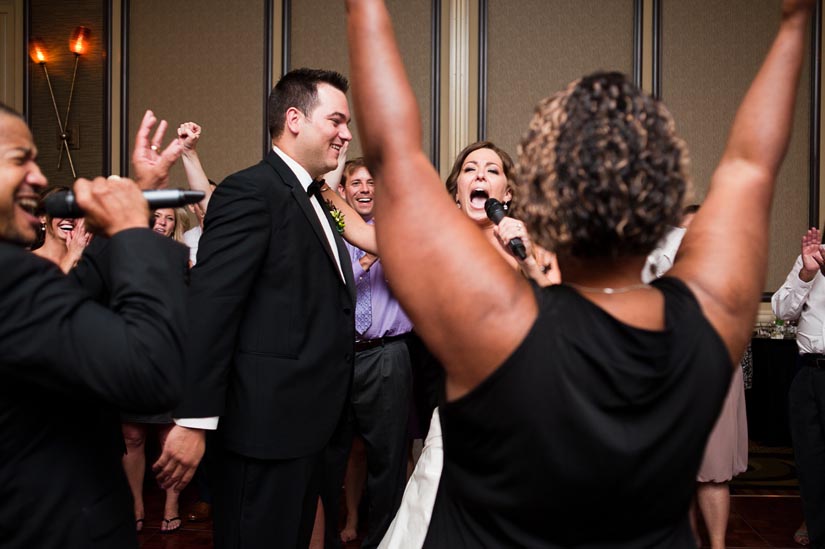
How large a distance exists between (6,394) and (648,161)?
3.11ft

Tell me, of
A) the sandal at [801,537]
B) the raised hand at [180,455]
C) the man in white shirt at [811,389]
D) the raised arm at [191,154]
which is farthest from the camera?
the sandal at [801,537]

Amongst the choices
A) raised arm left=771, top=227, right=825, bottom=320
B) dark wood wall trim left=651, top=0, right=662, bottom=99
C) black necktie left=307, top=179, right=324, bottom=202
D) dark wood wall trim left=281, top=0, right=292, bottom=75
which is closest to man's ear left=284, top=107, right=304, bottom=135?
black necktie left=307, top=179, right=324, bottom=202

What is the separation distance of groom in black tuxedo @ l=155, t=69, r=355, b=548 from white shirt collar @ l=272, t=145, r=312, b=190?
112 millimetres

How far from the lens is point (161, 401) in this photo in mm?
1100

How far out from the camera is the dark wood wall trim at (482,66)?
579cm

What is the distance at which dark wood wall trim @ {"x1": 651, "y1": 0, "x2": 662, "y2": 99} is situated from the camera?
5836mm

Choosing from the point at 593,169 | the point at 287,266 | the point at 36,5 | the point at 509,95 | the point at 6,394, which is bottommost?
the point at 6,394

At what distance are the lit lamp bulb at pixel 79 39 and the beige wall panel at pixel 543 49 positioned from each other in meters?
3.11

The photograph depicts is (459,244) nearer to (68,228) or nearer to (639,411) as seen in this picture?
(639,411)

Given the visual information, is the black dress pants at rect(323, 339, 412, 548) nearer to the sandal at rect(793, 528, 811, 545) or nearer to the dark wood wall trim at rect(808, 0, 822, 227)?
the sandal at rect(793, 528, 811, 545)

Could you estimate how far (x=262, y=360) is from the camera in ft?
6.52

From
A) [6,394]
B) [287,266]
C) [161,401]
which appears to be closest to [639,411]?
[161,401]

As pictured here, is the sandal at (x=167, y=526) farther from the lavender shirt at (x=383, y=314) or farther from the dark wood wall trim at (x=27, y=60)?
the dark wood wall trim at (x=27, y=60)

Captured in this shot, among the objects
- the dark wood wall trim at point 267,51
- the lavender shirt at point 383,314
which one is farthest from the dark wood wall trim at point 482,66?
the lavender shirt at point 383,314
